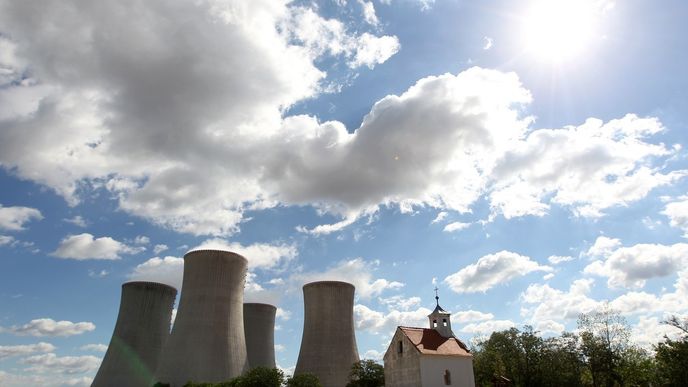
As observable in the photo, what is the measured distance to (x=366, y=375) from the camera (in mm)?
42562

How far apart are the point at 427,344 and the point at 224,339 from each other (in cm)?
1729

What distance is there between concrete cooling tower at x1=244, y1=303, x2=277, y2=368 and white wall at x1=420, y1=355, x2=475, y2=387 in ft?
84.4

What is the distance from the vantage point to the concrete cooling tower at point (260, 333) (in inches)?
2137

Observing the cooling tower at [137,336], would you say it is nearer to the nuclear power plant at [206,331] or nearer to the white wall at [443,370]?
the nuclear power plant at [206,331]

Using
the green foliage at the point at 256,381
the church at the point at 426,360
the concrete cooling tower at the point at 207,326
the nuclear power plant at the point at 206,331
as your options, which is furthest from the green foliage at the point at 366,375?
the concrete cooling tower at the point at 207,326

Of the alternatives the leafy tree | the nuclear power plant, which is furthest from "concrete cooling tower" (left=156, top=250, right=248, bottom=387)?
the leafy tree

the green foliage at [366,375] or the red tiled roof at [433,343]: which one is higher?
the red tiled roof at [433,343]

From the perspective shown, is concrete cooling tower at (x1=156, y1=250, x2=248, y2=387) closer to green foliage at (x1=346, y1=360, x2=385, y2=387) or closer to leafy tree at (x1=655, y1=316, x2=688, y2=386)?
green foliage at (x1=346, y1=360, x2=385, y2=387)

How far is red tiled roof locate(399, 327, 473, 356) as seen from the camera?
34.3 m

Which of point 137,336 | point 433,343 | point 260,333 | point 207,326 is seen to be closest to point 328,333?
A: point 207,326

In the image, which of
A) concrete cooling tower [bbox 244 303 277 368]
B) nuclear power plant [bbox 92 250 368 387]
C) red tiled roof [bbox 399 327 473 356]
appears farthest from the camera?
concrete cooling tower [bbox 244 303 277 368]

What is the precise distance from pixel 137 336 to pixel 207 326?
378 inches

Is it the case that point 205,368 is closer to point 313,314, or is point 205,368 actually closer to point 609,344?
point 313,314

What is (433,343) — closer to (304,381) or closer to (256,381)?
(304,381)
